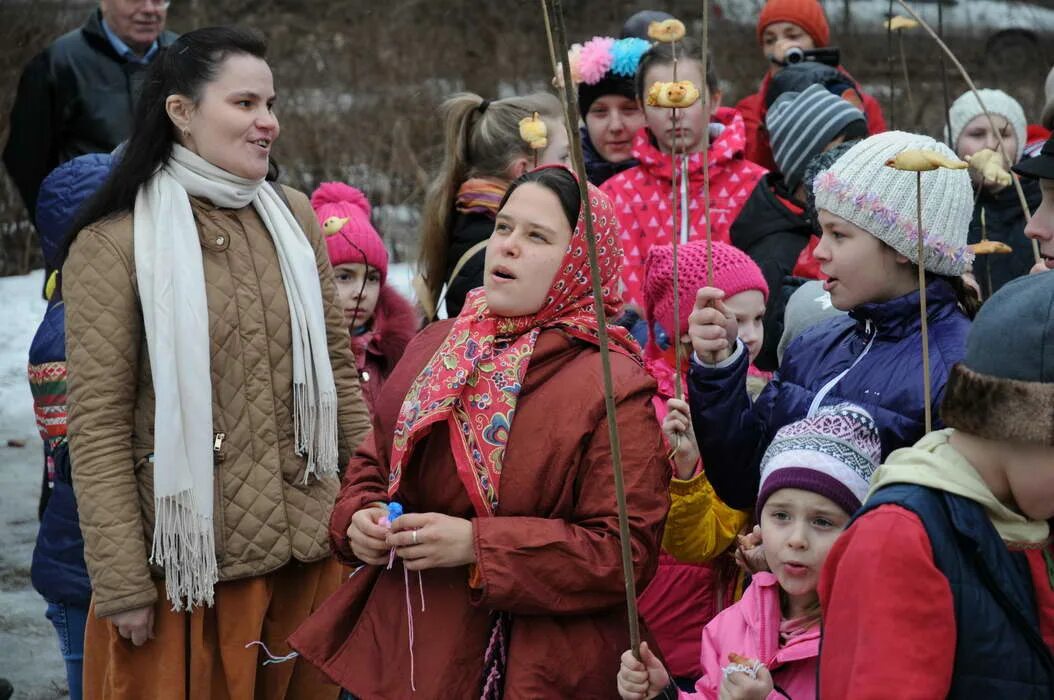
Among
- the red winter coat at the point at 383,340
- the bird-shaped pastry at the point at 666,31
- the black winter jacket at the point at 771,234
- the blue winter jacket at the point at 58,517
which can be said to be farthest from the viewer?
the red winter coat at the point at 383,340

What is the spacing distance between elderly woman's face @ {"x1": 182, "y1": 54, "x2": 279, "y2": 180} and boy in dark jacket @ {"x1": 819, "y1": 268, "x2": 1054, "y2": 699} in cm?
197

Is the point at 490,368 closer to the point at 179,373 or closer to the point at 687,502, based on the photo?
the point at 687,502

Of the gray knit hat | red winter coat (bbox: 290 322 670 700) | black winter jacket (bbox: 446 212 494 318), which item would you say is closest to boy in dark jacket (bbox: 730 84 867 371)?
the gray knit hat

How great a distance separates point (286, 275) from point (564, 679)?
1.33 meters

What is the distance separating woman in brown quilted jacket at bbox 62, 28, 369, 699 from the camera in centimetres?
313

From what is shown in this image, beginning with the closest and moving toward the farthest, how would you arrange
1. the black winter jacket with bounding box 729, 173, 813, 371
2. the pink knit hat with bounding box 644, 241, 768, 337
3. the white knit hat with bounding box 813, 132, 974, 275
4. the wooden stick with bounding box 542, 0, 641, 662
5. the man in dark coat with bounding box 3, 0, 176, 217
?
the wooden stick with bounding box 542, 0, 641, 662 → the white knit hat with bounding box 813, 132, 974, 275 → the pink knit hat with bounding box 644, 241, 768, 337 → the black winter jacket with bounding box 729, 173, 813, 371 → the man in dark coat with bounding box 3, 0, 176, 217

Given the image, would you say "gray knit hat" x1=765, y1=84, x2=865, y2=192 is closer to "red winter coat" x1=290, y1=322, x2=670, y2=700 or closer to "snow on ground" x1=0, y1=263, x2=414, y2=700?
"snow on ground" x1=0, y1=263, x2=414, y2=700

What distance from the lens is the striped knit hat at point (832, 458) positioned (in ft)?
7.88

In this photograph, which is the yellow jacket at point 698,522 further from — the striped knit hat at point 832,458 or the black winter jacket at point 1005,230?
the black winter jacket at point 1005,230

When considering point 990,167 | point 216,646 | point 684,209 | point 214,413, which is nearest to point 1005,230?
point 684,209

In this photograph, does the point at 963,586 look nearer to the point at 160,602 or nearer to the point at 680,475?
the point at 680,475

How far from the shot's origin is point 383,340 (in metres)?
4.45

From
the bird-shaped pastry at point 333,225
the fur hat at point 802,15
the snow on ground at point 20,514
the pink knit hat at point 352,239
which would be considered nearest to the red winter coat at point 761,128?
the fur hat at point 802,15

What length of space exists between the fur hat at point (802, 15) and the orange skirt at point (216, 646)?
322 centimetres
